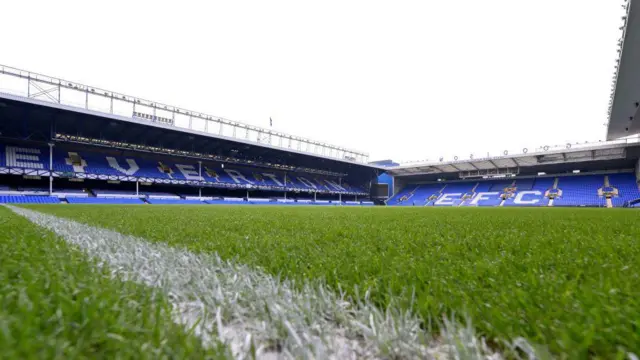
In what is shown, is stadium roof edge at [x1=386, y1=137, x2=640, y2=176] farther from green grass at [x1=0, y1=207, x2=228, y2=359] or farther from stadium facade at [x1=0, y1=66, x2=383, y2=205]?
green grass at [x1=0, y1=207, x2=228, y2=359]

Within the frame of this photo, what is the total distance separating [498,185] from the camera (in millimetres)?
30141

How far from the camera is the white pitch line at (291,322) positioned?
53cm

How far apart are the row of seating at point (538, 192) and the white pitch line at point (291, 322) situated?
2891 centimetres

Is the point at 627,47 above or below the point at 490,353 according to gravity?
above

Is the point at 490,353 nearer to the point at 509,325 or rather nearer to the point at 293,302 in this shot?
the point at 509,325

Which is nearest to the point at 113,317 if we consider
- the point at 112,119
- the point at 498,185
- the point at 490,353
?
the point at 490,353

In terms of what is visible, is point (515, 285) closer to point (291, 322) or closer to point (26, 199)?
point (291, 322)

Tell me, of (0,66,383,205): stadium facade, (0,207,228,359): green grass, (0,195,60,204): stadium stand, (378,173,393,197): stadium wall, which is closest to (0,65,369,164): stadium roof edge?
(0,66,383,205): stadium facade

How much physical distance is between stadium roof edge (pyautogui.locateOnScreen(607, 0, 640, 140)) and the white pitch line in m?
10.9

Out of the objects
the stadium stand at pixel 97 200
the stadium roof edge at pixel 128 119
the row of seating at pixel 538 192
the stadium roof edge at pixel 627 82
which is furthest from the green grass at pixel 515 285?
the row of seating at pixel 538 192

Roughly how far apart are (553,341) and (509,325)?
7 centimetres

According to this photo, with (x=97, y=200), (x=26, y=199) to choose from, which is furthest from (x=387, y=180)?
(x=26, y=199)

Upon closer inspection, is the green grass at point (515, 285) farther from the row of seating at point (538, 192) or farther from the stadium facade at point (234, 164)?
the row of seating at point (538, 192)

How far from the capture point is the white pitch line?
1.74 feet
